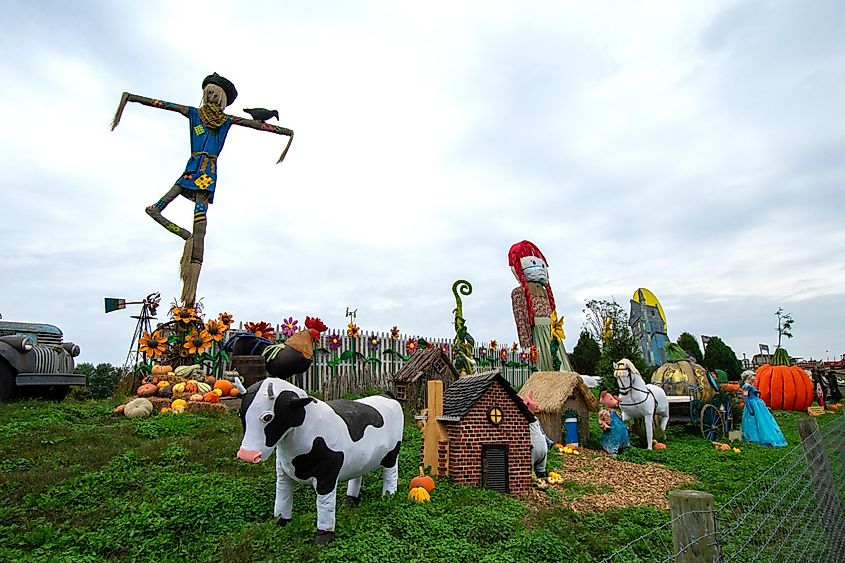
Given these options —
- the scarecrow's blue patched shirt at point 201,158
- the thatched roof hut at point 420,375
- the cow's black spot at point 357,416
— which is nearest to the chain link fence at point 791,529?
the cow's black spot at point 357,416

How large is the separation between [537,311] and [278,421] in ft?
48.8

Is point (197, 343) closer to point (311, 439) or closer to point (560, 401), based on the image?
point (311, 439)

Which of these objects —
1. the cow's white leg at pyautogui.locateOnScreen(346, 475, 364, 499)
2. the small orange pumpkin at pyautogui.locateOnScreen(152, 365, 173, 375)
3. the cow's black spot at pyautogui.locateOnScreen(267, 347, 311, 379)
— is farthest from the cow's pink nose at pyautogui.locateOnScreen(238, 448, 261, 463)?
the small orange pumpkin at pyautogui.locateOnScreen(152, 365, 173, 375)

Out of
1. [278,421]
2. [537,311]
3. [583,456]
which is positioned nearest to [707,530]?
[278,421]

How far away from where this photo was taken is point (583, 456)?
A: 9.36 metres

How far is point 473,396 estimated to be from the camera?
6754 millimetres

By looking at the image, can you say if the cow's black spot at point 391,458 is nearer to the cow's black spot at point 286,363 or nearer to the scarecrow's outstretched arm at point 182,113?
the cow's black spot at point 286,363

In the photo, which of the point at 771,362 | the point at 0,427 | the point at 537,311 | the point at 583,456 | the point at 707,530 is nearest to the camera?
the point at 707,530

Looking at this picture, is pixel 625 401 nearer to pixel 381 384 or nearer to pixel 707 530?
pixel 381 384

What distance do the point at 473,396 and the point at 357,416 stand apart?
2084 millimetres

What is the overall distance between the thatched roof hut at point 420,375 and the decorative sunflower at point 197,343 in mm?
4081

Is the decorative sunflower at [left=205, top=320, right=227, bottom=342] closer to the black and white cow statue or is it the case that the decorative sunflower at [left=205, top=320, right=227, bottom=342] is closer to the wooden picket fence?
the wooden picket fence

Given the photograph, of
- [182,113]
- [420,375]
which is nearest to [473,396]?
[420,375]

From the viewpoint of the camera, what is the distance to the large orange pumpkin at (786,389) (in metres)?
16.7
